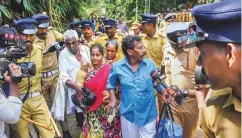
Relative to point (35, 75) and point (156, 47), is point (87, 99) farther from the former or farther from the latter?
point (156, 47)

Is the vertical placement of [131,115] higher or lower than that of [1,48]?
lower

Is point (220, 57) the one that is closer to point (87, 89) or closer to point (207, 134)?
point (207, 134)

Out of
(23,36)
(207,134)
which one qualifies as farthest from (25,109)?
(207,134)

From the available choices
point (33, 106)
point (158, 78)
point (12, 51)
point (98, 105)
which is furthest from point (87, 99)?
point (12, 51)

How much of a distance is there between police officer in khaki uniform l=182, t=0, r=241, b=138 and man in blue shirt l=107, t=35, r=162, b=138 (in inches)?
85.8

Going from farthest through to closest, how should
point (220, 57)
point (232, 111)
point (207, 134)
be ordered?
point (207, 134), point (232, 111), point (220, 57)

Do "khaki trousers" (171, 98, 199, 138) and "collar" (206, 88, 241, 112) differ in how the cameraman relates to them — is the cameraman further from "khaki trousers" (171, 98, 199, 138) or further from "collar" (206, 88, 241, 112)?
"khaki trousers" (171, 98, 199, 138)

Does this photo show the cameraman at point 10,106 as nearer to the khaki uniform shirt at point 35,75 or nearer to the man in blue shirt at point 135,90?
the man in blue shirt at point 135,90

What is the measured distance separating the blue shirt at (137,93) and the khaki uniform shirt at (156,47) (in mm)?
1952

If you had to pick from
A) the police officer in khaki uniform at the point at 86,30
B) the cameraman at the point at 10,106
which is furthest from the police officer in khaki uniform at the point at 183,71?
the police officer in khaki uniform at the point at 86,30

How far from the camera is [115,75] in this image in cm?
386

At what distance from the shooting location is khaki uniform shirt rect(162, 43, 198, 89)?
390cm

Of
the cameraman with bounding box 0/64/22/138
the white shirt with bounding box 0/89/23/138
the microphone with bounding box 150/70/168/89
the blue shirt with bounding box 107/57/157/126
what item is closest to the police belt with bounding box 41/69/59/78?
the blue shirt with bounding box 107/57/157/126

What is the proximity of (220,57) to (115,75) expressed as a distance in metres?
2.54
